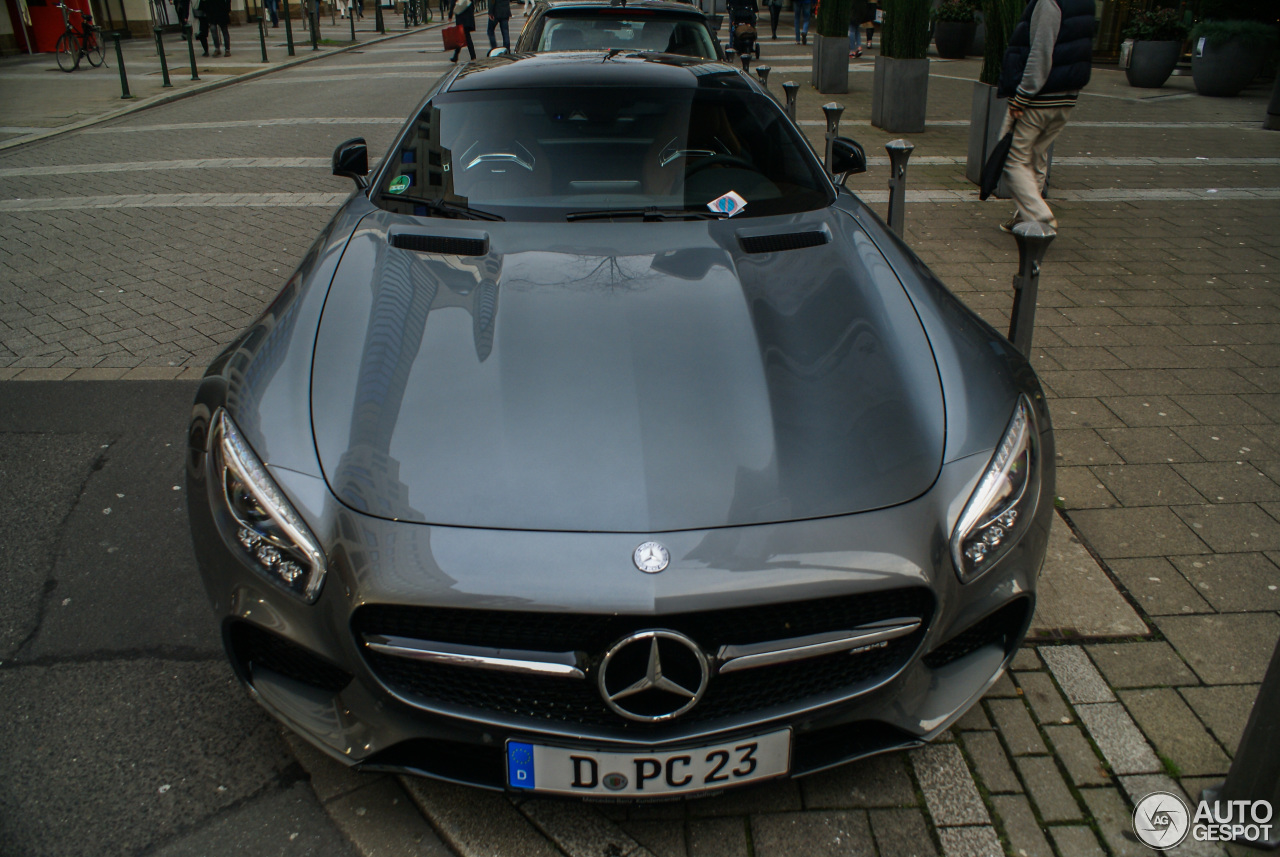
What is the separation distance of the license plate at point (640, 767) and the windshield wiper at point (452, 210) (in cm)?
170

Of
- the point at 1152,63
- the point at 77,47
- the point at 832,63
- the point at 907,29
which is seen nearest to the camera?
the point at 907,29

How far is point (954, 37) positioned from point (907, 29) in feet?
34.4

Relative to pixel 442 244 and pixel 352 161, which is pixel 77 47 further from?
pixel 442 244

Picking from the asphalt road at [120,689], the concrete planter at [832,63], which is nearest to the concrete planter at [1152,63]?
the concrete planter at [832,63]

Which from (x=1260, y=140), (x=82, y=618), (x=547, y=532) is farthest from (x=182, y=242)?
(x=1260, y=140)

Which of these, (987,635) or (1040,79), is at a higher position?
(1040,79)

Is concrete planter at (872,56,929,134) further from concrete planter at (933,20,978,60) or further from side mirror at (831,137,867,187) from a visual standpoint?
concrete planter at (933,20,978,60)

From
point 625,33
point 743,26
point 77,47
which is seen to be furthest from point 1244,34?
point 77,47

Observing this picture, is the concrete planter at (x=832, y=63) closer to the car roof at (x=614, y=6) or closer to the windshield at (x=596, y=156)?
the car roof at (x=614, y=6)

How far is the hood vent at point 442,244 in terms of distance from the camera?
8.98 ft

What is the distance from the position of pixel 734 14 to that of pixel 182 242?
15.5m

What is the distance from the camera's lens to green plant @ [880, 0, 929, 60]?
10.3 meters

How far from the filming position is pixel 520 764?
72.8 inches

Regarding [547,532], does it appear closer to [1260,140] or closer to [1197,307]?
[1197,307]
